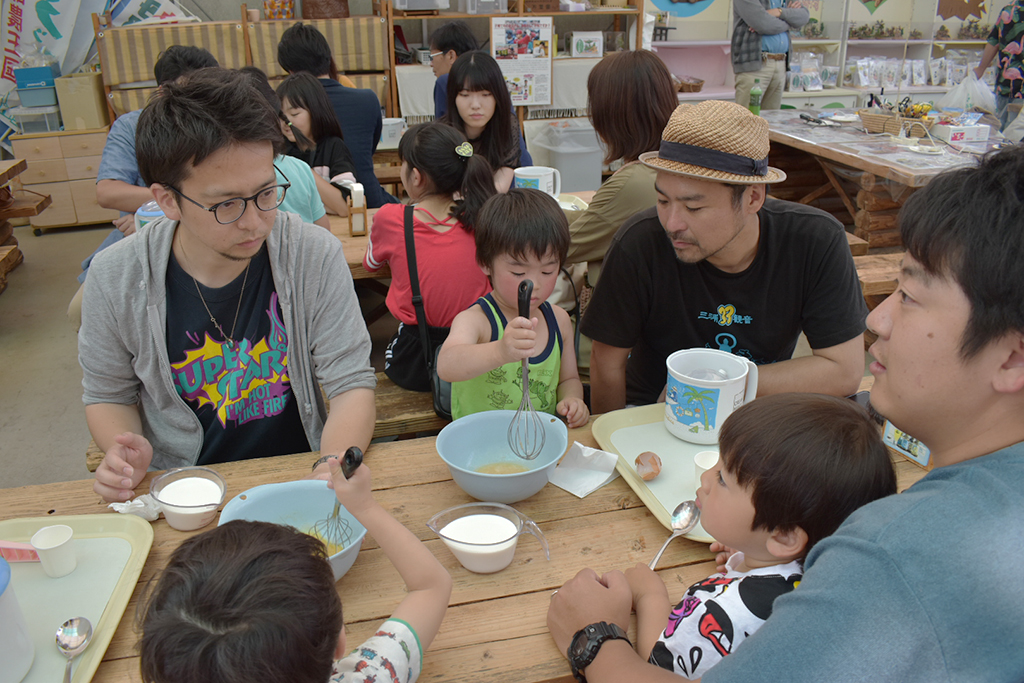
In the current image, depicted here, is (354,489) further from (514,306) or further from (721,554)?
(514,306)

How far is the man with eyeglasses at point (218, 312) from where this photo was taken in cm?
139

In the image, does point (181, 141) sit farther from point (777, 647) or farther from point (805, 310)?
point (805, 310)

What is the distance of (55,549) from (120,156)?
2.57 metres

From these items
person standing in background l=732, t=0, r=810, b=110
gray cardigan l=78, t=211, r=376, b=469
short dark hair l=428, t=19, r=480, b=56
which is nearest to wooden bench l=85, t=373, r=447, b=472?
gray cardigan l=78, t=211, r=376, b=469

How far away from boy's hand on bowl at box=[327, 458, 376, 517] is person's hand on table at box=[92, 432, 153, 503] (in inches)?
18.1

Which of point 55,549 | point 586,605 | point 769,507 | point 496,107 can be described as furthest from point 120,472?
point 496,107

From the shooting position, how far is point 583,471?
4.57 ft

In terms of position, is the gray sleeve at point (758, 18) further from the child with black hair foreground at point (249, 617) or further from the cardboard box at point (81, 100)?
the child with black hair foreground at point (249, 617)

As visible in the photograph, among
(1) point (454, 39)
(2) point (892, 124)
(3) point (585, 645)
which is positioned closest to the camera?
(3) point (585, 645)

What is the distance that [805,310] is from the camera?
1805 mm

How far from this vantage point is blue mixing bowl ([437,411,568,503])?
4.09 ft

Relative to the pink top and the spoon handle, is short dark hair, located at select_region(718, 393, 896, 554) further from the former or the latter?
the pink top

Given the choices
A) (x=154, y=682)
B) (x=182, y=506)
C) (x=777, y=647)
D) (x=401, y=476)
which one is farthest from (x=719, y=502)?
(x=182, y=506)

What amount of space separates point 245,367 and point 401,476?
516 millimetres
